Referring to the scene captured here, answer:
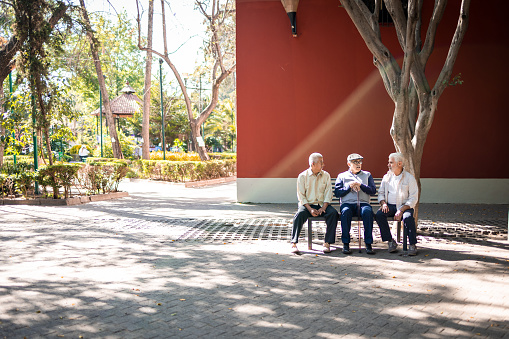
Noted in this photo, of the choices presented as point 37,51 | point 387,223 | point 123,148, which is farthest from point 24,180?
point 123,148

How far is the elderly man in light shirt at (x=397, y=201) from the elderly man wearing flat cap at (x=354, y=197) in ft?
0.63

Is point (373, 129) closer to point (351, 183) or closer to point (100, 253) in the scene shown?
point (351, 183)

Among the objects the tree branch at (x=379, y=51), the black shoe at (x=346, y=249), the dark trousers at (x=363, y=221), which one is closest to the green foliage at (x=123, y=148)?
the tree branch at (x=379, y=51)

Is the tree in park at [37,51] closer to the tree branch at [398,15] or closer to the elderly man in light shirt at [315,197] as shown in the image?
the elderly man in light shirt at [315,197]

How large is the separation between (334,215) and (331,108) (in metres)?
6.31

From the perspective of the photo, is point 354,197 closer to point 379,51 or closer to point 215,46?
point 379,51

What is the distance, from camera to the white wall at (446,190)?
41.9ft

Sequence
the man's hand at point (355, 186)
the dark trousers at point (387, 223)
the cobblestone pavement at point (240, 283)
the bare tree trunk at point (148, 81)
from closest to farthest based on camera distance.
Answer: the cobblestone pavement at point (240, 283) → the dark trousers at point (387, 223) → the man's hand at point (355, 186) → the bare tree trunk at point (148, 81)

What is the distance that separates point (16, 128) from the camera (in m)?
14.5

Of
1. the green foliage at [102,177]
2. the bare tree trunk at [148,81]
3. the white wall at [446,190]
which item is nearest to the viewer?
the white wall at [446,190]

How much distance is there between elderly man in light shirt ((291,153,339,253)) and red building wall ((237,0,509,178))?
18.1 feet

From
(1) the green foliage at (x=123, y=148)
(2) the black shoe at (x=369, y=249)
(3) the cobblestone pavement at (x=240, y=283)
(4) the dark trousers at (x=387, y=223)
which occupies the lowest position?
(3) the cobblestone pavement at (x=240, y=283)

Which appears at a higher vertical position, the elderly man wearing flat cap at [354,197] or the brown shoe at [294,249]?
the elderly man wearing flat cap at [354,197]

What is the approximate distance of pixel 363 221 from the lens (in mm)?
7305
